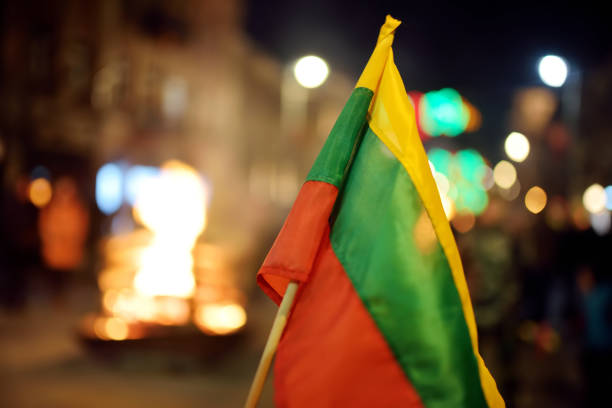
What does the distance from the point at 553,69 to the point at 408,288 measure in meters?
6.08

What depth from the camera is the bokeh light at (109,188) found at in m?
22.8

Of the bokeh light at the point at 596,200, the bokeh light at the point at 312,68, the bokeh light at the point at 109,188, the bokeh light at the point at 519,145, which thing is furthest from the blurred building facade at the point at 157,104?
the bokeh light at the point at 596,200

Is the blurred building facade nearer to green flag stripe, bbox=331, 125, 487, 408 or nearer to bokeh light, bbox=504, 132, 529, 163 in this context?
bokeh light, bbox=504, 132, 529, 163

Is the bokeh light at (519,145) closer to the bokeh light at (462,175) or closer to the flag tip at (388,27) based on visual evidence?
the bokeh light at (462,175)

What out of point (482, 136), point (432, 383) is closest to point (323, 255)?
point (432, 383)

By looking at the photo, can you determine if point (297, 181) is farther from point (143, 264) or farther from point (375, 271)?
point (375, 271)

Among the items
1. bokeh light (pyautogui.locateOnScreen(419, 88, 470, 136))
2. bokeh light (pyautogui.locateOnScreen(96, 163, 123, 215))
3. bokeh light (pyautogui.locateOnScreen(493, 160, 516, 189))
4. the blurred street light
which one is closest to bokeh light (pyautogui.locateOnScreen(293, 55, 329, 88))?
the blurred street light

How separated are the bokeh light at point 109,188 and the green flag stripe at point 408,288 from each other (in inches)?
816

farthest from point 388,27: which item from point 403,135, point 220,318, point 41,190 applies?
point 41,190

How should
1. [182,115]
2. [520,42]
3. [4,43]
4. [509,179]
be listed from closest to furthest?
1. [520,42]
2. [4,43]
3. [182,115]
4. [509,179]

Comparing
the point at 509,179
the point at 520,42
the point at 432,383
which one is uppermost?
the point at 509,179

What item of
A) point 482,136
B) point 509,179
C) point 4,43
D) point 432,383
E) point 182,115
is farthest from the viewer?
point 509,179

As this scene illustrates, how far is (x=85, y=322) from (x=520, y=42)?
262 inches

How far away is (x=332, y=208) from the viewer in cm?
→ 285
